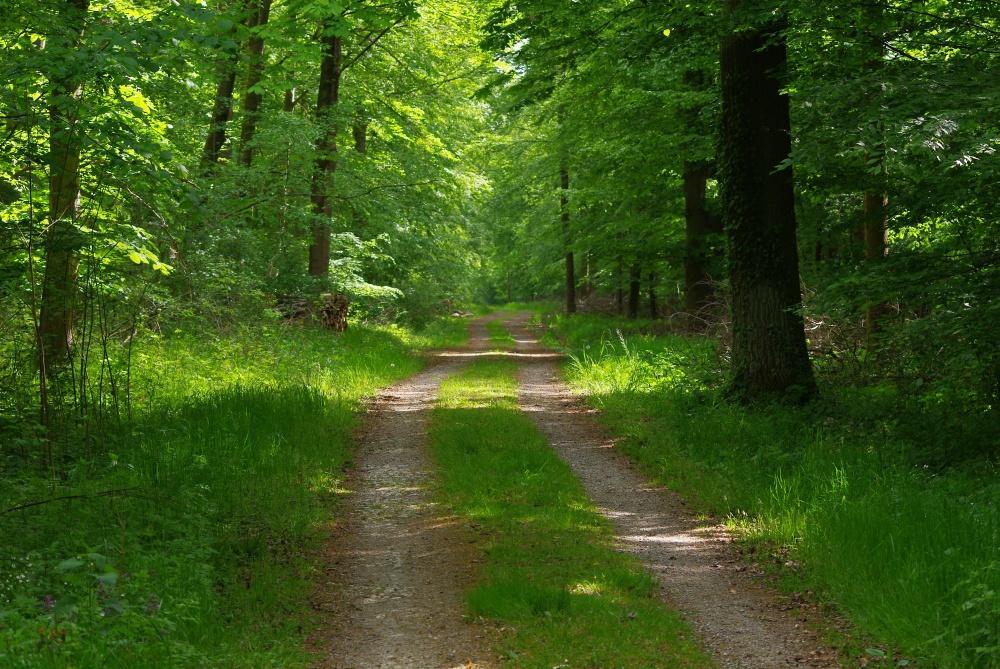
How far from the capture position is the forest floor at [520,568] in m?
4.69

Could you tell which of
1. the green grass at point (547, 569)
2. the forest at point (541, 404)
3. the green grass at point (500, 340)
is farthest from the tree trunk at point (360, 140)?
the green grass at point (547, 569)

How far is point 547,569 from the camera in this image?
5824mm

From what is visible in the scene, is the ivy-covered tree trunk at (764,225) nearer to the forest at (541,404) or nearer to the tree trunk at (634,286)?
the forest at (541,404)

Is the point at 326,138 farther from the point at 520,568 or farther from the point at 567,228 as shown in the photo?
the point at 520,568

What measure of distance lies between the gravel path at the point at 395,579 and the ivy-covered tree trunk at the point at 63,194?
316cm

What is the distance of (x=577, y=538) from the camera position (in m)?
6.56

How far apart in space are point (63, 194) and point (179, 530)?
478 centimetres

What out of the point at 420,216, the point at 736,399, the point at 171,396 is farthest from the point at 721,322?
the point at 171,396

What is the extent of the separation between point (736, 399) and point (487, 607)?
6.19 metres

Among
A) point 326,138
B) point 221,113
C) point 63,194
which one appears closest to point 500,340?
point 326,138

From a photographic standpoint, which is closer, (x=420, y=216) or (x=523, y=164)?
(x=420, y=216)

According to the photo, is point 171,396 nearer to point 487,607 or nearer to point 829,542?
point 487,607

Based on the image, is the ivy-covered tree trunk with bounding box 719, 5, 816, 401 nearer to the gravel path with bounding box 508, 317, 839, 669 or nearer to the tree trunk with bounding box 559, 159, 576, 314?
the gravel path with bounding box 508, 317, 839, 669

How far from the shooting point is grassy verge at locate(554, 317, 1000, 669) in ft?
15.1
